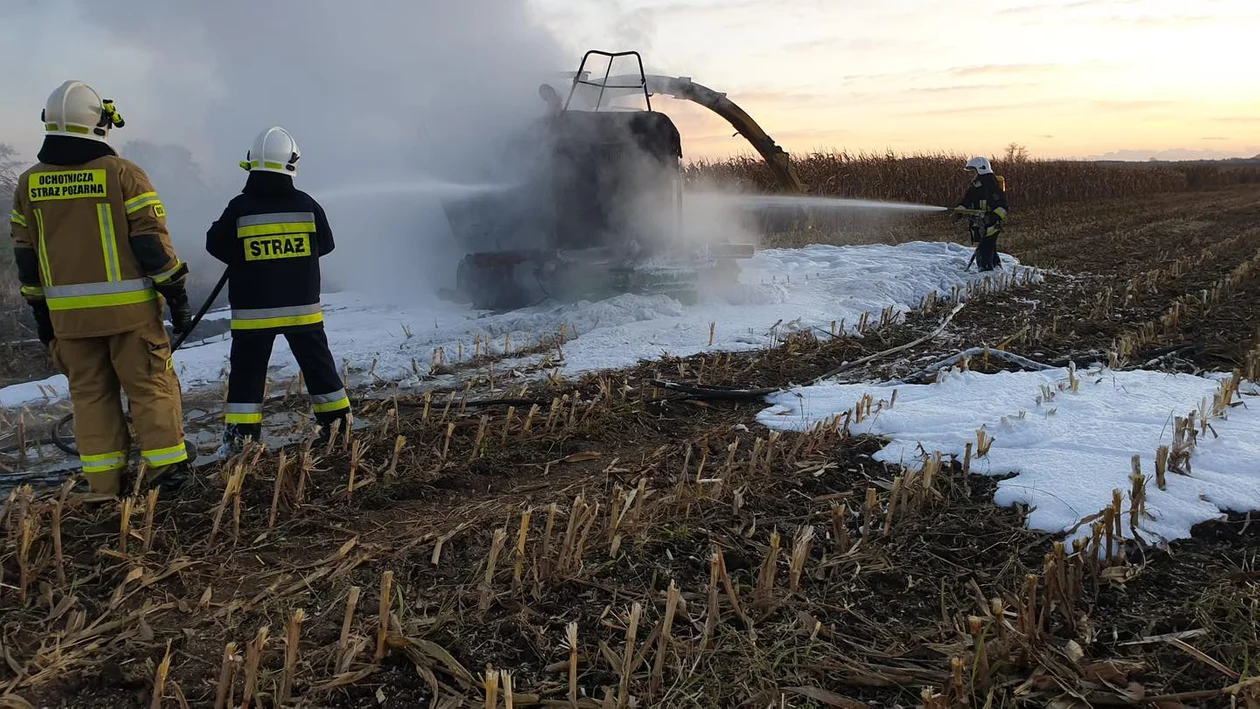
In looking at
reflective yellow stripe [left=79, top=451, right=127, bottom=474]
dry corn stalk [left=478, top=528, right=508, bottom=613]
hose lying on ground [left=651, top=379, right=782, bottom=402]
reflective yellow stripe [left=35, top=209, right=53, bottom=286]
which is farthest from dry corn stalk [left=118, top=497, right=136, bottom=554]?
hose lying on ground [left=651, top=379, right=782, bottom=402]

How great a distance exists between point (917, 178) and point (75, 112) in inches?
919

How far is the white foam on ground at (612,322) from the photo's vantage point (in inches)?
268

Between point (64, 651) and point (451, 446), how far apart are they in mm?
2240

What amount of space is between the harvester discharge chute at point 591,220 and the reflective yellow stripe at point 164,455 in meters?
5.36

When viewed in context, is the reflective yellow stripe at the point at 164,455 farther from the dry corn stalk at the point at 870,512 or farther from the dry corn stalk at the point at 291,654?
the dry corn stalk at the point at 870,512

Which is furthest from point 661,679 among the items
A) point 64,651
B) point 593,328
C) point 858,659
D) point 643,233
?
point 643,233

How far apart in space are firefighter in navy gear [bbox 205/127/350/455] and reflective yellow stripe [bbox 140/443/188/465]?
39cm

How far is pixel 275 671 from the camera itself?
2336 mm

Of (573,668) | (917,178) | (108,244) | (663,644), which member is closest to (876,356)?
(663,644)

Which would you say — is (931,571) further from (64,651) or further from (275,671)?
(64,651)

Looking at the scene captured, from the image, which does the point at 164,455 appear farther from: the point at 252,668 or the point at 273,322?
the point at 252,668

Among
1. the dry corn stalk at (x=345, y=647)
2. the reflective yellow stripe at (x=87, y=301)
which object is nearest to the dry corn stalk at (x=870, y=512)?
the dry corn stalk at (x=345, y=647)

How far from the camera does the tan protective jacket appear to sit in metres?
3.54

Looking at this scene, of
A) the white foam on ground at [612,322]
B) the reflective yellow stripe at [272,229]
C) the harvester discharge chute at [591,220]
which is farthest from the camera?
the harvester discharge chute at [591,220]
